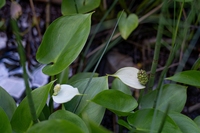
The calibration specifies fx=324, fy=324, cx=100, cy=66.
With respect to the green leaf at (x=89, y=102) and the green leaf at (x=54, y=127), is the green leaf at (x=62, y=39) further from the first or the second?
the green leaf at (x=54, y=127)

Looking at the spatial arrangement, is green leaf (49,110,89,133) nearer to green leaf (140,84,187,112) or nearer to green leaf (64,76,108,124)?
green leaf (64,76,108,124)

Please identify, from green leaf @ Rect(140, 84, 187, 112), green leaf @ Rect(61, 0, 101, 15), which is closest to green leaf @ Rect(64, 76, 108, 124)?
green leaf @ Rect(140, 84, 187, 112)

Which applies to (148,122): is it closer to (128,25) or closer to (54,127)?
(54,127)

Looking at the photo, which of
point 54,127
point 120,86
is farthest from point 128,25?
point 54,127

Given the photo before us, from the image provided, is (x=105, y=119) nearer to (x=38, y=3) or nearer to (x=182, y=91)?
(x=182, y=91)

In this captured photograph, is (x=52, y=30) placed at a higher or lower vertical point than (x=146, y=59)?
higher

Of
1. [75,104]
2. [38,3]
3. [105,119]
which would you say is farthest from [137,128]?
[38,3]
